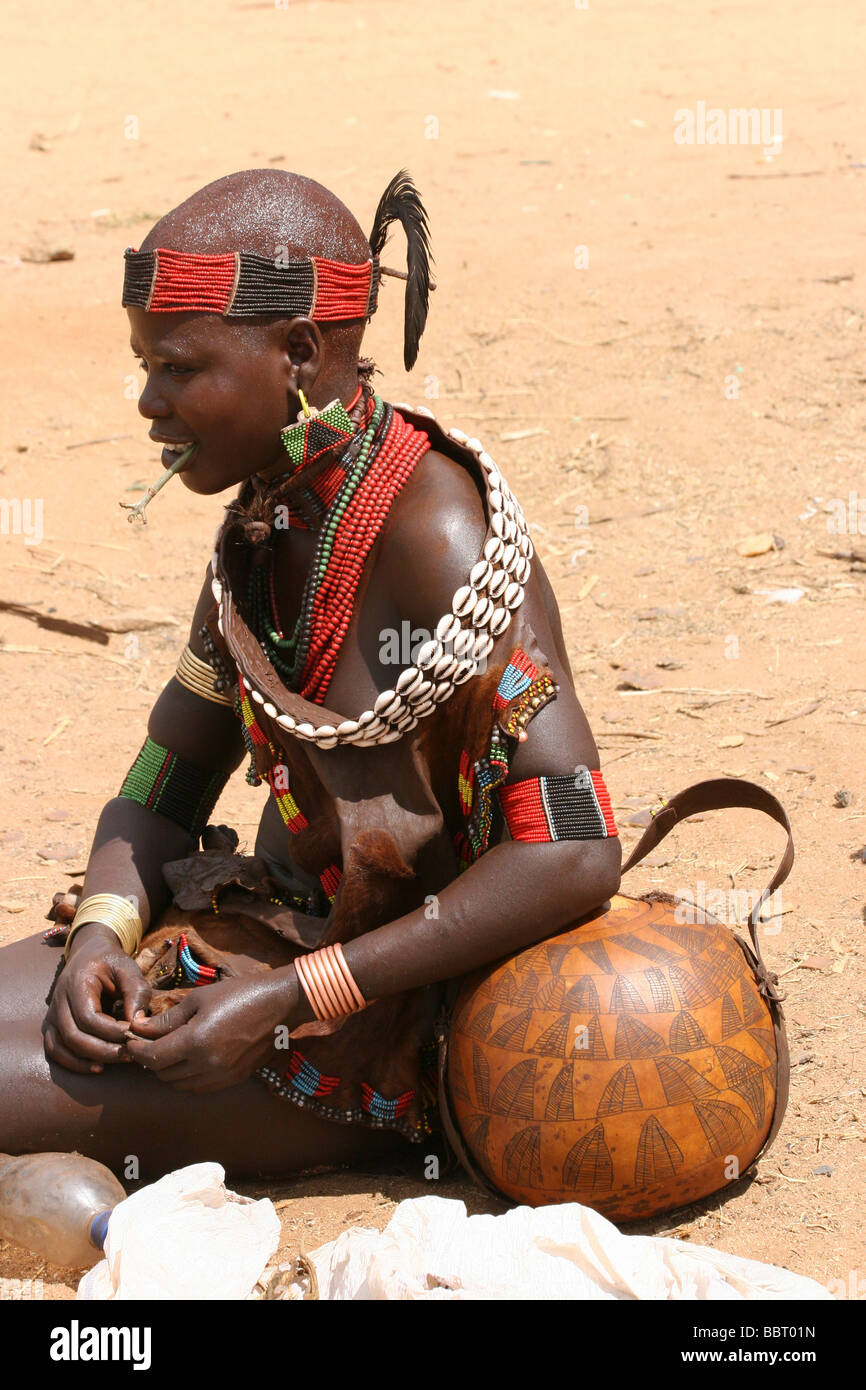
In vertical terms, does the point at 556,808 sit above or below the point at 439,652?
below

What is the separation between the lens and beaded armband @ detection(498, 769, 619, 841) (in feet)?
9.42

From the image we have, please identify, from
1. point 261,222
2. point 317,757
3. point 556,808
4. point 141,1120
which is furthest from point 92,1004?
point 261,222

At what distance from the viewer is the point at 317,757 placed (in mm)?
2967

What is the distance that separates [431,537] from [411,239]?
0.62 metres

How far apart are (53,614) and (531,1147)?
397cm

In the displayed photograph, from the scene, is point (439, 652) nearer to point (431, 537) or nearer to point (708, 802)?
point (431, 537)

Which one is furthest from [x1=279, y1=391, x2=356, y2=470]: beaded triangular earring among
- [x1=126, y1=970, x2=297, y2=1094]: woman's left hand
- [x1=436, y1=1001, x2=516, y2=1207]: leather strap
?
[x1=436, y1=1001, x2=516, y2=1207]: leather strap

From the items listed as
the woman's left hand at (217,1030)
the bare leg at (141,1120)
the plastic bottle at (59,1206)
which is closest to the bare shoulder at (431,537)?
the woman's left hand at (217,1030)

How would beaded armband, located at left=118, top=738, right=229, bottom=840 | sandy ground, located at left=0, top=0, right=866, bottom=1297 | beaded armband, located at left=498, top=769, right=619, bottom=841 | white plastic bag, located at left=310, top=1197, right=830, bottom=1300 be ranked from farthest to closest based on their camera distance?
sandy ground, located at left=0, top=0, right=866, bottom=1297, beaded armband, located at left=118, top=738, right=229, bottom=840, beaded armband, located at left=498, top=769, right=619, bottom=841, white plastic bag, located at left=310, top=1197, right=830, bottom=1300

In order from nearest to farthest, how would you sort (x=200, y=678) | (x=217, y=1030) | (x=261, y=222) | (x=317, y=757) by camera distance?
(x=261, y=222) → (x=217, y=1030) → (x=317, y=757) → (x=200, y=678)

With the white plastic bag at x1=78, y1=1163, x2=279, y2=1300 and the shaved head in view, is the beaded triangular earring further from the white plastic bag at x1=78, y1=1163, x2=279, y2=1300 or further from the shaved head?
the white plastic bag at x1=78, y1=1163, x2=279, y2=1300

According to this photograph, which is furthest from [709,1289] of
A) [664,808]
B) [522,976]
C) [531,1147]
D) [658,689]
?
[658,689]

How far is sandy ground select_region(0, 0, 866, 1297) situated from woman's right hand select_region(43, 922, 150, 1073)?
0.52 m

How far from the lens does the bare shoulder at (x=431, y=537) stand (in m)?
2.82
